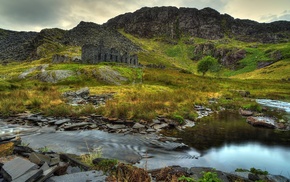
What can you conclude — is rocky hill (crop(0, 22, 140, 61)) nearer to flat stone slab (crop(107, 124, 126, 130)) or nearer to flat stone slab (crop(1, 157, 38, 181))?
flat stone slab (crop(107, 124, 126, 130))

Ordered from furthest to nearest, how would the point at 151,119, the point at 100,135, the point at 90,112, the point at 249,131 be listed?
the point at 90,112 < the point at 151,119 < the point at 249,131 < the point at 100,135

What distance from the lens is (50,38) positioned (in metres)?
158

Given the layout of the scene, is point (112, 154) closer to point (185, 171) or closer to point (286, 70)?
point (185, 171)

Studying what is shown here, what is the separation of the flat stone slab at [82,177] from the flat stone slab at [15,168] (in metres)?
0.76

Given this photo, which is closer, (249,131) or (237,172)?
(237,172)

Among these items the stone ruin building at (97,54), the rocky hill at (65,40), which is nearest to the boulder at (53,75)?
the stone ruin building at (97,54)

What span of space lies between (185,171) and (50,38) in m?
170

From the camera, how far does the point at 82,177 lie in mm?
7023

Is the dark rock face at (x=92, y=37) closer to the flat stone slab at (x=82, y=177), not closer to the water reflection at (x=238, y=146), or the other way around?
the water reflection at (x=238, y=146)

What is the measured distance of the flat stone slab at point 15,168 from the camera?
6.38 m

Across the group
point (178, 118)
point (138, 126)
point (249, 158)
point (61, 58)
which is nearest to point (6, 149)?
point (138, 126)

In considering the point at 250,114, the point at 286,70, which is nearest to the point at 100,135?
the point at 250,114

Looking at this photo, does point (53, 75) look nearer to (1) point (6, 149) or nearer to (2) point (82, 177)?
(1) point (6, 149)

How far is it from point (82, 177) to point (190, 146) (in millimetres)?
7302
